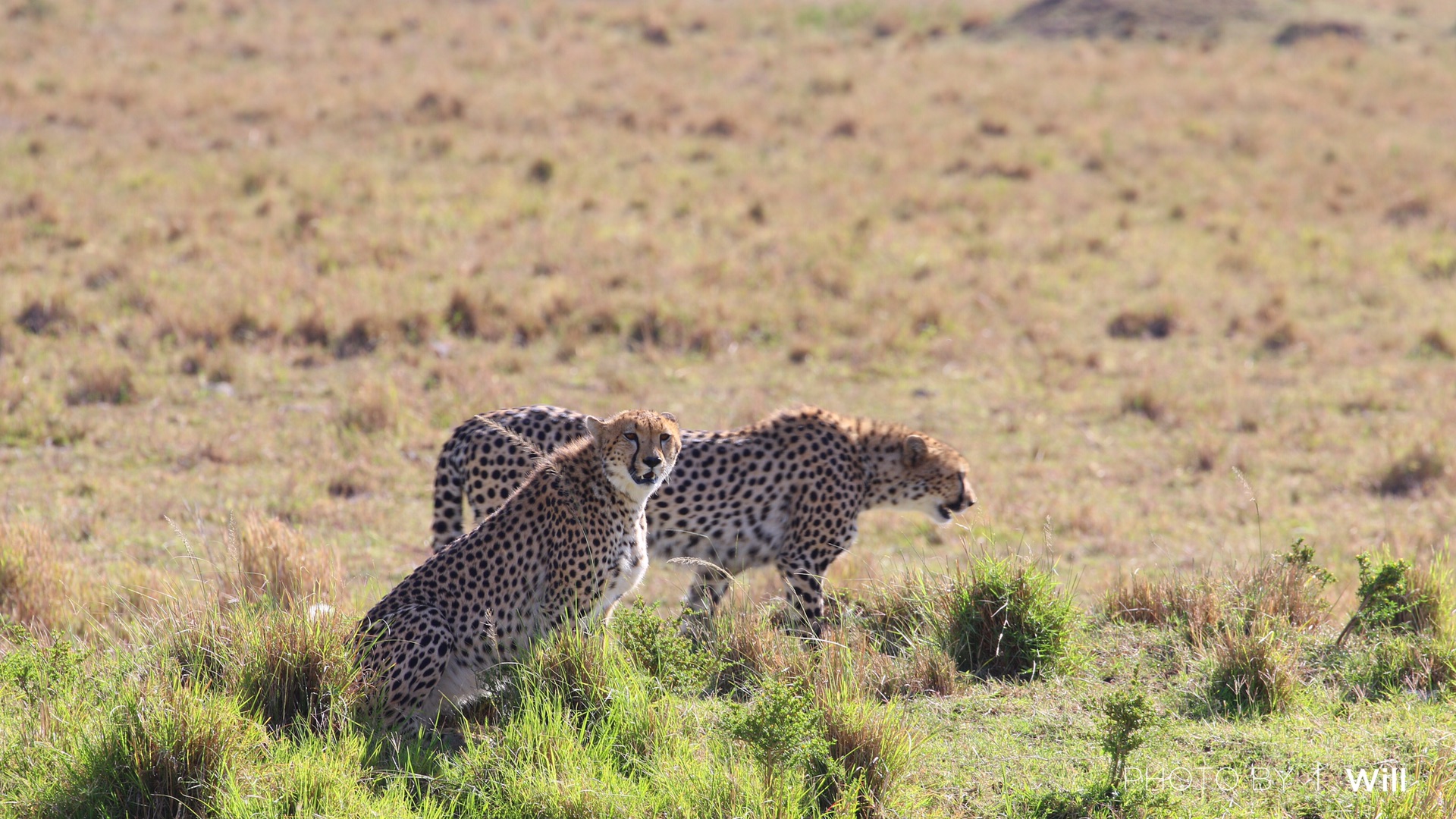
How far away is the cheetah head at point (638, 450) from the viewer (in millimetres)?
5074

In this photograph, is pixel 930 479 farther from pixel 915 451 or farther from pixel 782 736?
pixel 782 736

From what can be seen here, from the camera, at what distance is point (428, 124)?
1725 centimetres

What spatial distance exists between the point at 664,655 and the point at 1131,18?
75.3 feet

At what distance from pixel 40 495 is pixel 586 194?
7.88m

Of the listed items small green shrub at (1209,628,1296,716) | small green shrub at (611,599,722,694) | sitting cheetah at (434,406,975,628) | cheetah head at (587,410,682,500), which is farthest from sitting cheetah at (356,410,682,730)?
small green shrub at (1209,628,1296,716)

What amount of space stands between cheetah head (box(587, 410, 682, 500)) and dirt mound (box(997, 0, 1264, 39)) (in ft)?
70.4

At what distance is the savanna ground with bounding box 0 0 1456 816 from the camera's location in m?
4.57

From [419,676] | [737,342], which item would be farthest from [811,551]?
[737,342]

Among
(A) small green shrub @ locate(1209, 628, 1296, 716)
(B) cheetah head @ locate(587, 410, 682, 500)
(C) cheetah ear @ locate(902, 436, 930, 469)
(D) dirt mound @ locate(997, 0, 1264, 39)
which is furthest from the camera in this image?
(D) dirt mound @ locate(997, 0, 1264, 39)

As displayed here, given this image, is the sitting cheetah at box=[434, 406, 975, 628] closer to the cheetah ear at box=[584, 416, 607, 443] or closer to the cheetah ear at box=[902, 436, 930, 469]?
the cheetah ear at box=[902, 436, 930, 469]

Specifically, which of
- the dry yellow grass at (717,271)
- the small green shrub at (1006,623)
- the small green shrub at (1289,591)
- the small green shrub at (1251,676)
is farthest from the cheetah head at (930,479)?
the small green shrub at (1251,676)

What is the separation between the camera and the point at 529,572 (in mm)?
5039

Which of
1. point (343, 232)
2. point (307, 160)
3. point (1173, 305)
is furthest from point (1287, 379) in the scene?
point (307, 160)

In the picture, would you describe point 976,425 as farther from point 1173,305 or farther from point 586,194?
point 586,194
